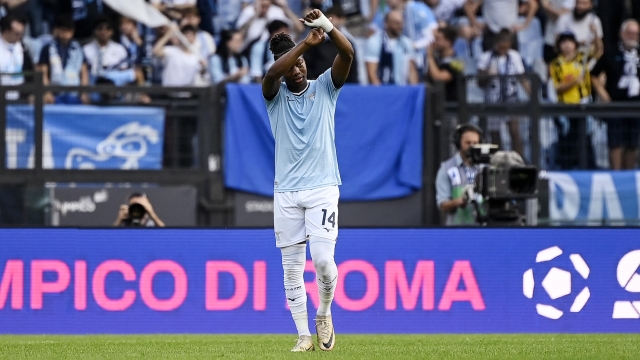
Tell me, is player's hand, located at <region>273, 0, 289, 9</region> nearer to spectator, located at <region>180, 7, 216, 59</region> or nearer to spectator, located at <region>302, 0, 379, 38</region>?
spectator, located at <region>302, 0, 379, 38</region>

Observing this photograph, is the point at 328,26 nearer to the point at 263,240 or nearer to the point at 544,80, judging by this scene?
the point at 263,240

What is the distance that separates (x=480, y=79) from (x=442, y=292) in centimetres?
315

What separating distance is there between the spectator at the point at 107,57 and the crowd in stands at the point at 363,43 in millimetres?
13

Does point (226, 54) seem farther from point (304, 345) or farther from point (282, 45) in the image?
point (304, 345)

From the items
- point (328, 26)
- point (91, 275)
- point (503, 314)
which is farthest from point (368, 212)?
point (328, 26)

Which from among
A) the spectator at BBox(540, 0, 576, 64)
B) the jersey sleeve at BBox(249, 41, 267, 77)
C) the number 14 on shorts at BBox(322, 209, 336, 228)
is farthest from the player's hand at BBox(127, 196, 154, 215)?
the spectator at BBox(540, 0, 576, 64)

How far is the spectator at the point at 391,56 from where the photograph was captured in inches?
594

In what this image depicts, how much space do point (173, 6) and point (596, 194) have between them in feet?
19.4

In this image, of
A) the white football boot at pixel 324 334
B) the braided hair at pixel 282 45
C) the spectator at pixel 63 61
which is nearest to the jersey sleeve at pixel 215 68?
the spectator at pixel 63 61

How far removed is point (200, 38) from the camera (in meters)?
15.2

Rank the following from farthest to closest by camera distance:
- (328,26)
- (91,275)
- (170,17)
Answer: (170,17) → (91,275) → (328,26)

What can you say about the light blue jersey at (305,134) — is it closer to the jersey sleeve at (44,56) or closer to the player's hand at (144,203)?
the player's hand at (144,203)

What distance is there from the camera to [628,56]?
1544 centimetres

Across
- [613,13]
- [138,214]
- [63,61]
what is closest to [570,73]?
[613,13]
